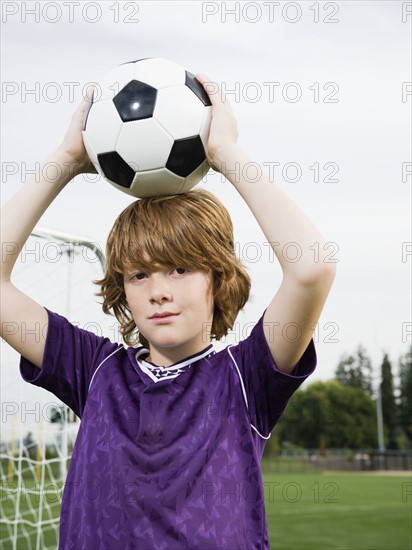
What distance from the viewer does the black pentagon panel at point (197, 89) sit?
2115 millimetres

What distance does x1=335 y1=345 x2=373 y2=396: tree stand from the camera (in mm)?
62250

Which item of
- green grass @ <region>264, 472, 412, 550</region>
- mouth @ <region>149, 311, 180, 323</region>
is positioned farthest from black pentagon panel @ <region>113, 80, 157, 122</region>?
green grass @ <region>264, 472, 412, 550</region>

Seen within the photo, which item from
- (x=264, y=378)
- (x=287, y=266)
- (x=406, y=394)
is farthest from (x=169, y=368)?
(x=406, y=394)

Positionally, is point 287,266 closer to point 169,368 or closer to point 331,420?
point 169,368

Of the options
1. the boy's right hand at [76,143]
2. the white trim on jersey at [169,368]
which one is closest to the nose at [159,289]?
the white trim on jersey at [169,368]

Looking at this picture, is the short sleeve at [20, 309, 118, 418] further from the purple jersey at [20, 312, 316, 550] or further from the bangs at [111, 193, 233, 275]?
the bangs at [111, 193, 233, 275]

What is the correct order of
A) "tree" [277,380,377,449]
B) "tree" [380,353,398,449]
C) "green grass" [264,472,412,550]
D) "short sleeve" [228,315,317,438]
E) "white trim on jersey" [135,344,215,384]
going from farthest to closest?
"tree" [380,353,398,449] < "tree" [277,380,377,449] < "green grass" [264,472,412,550] < "white trim on jersey" [135,344,215,384] < "short sleeve" [228,315,317,438]

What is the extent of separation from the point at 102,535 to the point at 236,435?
406mm

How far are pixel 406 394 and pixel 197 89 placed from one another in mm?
56741

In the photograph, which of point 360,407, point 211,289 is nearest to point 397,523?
point 211,289

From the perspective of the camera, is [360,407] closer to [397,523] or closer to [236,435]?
[397,523]

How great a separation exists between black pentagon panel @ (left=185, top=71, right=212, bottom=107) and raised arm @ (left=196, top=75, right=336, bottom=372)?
0.20 metres

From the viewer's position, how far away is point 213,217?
2.15 meters

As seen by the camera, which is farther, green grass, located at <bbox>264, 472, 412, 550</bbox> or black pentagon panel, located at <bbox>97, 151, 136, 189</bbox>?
green grass, located at <bbox>264, 472, 412, 550</bbox>
